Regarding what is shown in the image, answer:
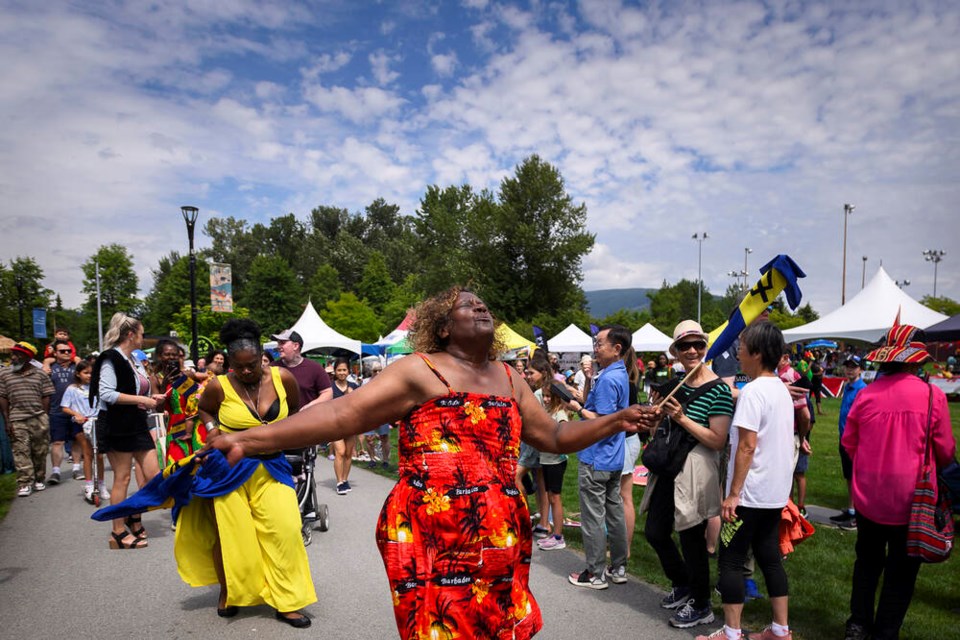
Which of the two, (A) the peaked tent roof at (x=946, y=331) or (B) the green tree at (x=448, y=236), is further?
(B) the green tree at (x=448, y=236)

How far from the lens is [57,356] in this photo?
952cm

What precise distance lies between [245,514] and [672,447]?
3164mm

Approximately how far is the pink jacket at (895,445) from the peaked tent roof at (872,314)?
39.1ft

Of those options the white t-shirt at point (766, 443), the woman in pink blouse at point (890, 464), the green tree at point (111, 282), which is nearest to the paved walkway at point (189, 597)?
the woman in pink blouse at point (890, 464)

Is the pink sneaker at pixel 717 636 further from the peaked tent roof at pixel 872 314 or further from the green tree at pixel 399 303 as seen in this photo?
the green tree at pixel 399 303

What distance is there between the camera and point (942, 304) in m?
55.2

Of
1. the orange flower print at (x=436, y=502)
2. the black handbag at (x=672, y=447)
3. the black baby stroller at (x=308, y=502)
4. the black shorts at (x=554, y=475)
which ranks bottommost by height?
the black baby stroller at (x=308, y=502)

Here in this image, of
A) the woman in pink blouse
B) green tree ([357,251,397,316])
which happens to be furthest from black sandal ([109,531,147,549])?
green tree ([357,251,397,316])

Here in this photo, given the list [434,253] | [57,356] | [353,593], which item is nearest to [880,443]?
[353,593]

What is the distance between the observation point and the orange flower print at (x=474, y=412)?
2465 millimetres

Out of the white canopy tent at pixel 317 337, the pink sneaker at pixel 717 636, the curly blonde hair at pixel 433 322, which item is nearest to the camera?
the curly blonde hair at pixel 433 322

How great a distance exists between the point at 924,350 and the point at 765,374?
1000 millimetres

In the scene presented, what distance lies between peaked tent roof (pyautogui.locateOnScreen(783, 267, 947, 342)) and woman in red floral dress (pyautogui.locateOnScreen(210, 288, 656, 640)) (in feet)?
46.8

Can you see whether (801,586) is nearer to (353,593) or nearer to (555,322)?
(353,593)
